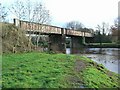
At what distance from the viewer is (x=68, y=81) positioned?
6.87m

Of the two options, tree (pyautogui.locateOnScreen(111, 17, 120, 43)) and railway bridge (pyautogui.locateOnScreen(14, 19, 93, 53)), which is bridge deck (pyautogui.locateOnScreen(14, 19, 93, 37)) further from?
tree (pyautogui.locateOnScreen(111, 17, 120, 43))

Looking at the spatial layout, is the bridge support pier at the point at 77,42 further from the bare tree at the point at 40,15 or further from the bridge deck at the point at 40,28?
the bare tree at the point at 40,15

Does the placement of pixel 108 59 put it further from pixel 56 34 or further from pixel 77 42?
pixel 77 42

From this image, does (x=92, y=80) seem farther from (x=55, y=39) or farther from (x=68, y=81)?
(x=55, y=39)

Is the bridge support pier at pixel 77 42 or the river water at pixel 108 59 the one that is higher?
the bridge support pier at pixel 77 42

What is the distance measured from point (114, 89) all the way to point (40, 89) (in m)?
2.53

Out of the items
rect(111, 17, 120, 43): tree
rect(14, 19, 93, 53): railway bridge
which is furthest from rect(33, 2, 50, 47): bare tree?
rect(111, 17, 120, 43): tree

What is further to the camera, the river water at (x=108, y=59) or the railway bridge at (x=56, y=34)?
the railway bridge at (x=56, y=34)

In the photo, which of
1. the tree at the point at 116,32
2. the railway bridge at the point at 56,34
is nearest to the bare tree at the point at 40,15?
the railway bridge at the point at 56,34

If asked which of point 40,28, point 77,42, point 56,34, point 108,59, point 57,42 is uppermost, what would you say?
point 40,28

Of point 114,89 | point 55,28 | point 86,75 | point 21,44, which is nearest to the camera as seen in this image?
point 114,89

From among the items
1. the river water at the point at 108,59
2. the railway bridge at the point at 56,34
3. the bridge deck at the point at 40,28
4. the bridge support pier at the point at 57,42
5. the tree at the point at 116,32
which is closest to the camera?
the river water at the point at 108,59

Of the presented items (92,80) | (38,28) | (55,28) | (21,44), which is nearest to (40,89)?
(92,80)

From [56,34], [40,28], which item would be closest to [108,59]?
[40,28]
